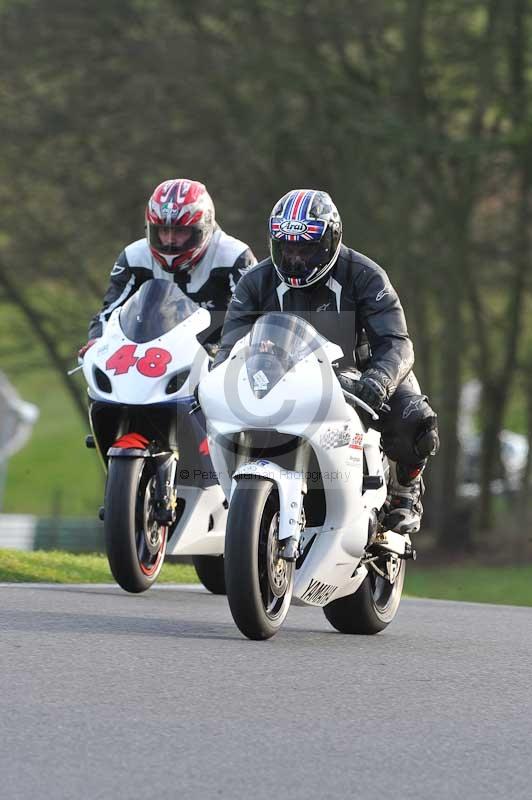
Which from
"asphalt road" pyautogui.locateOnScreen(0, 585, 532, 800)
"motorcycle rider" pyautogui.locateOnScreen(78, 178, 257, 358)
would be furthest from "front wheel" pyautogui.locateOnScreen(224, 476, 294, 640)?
"motorcycle rider" pyautogui.locateOnScreen(78, 178, 257, 358)

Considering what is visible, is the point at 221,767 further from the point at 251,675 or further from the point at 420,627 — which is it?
the point at 420,627

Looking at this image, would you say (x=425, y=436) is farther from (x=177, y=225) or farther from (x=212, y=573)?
(x=212, y=573)

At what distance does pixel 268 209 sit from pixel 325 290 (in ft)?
54.7

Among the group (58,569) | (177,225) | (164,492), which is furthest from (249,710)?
(58,569)

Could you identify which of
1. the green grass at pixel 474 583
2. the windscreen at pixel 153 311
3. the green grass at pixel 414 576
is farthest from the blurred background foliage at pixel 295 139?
the windscreen at pixel 153 311

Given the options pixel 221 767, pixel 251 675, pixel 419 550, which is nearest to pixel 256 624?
pixel 251 675

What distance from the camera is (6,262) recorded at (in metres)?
26.6

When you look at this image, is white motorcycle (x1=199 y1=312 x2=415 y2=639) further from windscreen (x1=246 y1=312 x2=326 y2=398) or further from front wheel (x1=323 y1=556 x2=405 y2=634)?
front wheel (x1=323 y1=556 x2=405 y2=634)

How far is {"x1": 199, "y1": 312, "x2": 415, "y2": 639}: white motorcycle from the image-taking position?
22.0 feet

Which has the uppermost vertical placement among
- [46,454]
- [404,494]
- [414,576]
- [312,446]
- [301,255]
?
[301,255]

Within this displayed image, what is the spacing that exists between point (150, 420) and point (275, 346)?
84.2 inches

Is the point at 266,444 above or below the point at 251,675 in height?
above

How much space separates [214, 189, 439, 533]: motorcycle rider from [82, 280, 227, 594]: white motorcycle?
1.06 metres

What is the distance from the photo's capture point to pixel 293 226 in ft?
24.4
